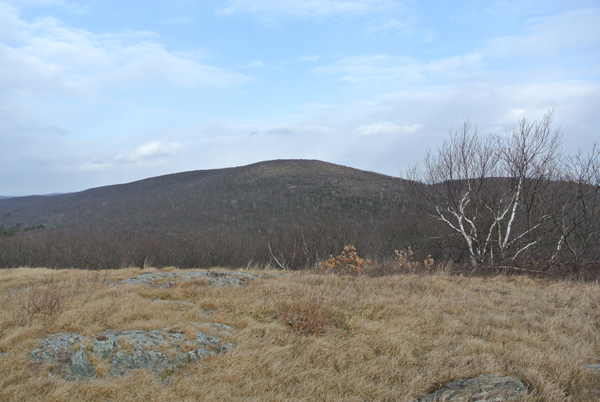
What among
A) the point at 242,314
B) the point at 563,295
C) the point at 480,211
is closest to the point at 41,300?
the point at 242,314

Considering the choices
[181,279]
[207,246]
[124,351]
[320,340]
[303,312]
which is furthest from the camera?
[207,246]

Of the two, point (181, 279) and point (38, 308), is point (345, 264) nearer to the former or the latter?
point (181, 279)

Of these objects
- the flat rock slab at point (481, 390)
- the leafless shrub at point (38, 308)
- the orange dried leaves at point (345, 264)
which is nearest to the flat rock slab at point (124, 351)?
the leafless shrub at point (38, 308)

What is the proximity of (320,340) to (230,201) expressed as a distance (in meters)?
48.6

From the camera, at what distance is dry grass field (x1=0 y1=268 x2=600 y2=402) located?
10.9 feet

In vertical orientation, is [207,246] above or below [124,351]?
below

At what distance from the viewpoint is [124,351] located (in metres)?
3.78

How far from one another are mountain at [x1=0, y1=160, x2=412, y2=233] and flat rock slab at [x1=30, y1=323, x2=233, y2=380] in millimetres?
33207

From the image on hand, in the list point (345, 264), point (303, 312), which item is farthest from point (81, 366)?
point (345, 264)

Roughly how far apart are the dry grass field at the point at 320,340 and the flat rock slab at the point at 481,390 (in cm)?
11

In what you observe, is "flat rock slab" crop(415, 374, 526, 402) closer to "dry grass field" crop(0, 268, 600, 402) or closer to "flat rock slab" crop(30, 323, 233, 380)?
"dry grass field" crop(0, 268, 600, 402)

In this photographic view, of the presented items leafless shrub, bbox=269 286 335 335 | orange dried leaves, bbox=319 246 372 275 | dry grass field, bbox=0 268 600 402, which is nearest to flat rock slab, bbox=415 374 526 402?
dry grass field, bbox=0 268 600 402

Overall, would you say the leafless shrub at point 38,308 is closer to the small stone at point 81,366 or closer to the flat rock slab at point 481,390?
the small stone at point 81,366

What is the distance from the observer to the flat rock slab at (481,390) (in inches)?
128
